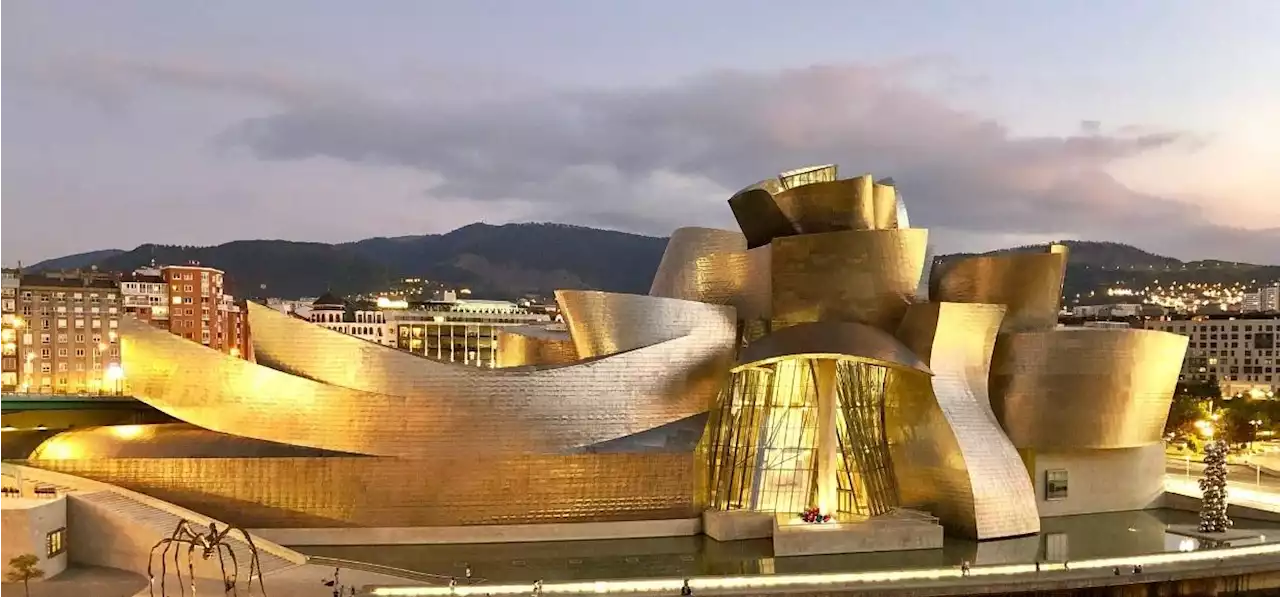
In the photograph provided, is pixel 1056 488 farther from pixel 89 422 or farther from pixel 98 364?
pixel 98 364

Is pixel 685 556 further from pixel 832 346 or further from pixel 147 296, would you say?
pixel 147 296

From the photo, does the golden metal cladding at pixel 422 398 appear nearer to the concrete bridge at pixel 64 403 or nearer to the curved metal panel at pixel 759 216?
the curved metal panel at pixel 759 216

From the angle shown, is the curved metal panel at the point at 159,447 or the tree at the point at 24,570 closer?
the tree at the point at 24,570

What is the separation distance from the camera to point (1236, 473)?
36688 mm

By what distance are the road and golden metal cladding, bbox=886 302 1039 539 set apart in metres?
14.9

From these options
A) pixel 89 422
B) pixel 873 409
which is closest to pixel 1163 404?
pixel 873 409

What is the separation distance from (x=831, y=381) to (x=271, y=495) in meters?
14.4

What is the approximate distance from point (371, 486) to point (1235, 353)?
A: 94.0m

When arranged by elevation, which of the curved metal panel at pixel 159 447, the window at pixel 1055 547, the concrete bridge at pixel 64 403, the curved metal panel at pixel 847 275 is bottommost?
the window at pixel 1055 547

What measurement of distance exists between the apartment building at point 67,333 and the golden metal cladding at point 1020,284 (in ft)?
200

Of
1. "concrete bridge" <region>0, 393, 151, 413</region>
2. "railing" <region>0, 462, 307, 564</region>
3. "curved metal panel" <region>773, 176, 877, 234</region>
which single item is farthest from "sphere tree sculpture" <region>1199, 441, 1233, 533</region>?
"concrete bridge" <region>0, 393, 151, 413</region>

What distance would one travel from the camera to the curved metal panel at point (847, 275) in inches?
1014

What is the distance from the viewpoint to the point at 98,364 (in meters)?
70.4

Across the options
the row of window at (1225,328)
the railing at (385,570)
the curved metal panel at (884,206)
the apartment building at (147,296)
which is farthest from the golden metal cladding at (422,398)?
the row of window at (1225,328)
